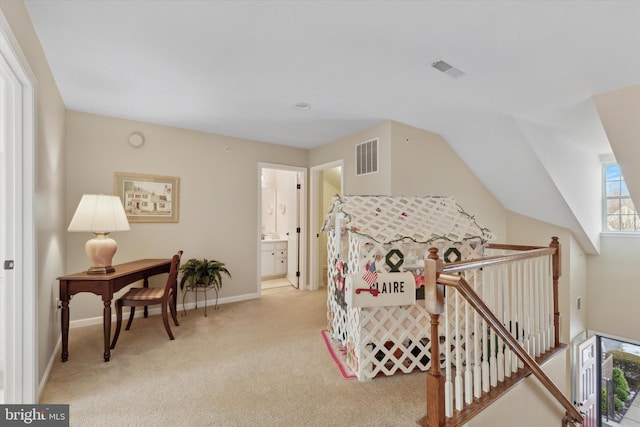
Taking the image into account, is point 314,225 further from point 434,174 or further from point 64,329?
point 64,329

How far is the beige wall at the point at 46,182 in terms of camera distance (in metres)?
1.79

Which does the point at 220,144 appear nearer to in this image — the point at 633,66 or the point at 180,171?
the point at 180,171

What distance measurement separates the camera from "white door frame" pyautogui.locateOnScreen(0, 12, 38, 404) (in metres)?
1.71

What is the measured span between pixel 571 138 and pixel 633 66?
186cm

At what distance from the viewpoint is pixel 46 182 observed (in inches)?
90.8

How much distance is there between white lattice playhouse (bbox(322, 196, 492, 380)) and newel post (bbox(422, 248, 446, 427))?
514mm

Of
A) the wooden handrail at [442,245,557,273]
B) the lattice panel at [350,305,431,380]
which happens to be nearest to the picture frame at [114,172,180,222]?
the lattice panel at [350,305,431,380]

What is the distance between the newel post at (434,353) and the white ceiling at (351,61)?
1394mm

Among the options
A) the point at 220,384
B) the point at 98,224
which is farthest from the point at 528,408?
the point at 98,224

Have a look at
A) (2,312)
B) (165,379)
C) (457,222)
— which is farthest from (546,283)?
(2,312)

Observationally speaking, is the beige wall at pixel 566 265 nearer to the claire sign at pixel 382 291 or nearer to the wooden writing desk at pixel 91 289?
the claire sign at pixel 382 291

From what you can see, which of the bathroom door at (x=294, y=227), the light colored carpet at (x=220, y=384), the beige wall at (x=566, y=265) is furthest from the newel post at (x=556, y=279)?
the bathroom door at (x=294, y=227)
